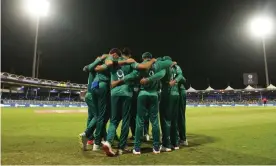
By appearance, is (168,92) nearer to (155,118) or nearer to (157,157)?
(155,118)

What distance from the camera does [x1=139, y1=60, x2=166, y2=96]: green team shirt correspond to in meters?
5.80

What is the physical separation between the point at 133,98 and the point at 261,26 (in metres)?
41.4

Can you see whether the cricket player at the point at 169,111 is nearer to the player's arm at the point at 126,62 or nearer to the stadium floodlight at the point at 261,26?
the player's arm at the point at 126,62

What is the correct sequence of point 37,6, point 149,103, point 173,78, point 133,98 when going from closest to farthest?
point 149,103
point 133,98
point 173,78
point 37,6

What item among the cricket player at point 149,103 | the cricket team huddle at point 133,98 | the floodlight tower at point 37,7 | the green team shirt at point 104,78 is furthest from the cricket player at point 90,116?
the floodlight tower at point 37,7

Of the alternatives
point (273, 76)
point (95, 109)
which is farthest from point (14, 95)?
point (273, 76)

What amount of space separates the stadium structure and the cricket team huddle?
39.4 m

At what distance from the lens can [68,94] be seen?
242ft

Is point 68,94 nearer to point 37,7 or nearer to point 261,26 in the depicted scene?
point 37,7

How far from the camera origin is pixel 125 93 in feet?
19.0

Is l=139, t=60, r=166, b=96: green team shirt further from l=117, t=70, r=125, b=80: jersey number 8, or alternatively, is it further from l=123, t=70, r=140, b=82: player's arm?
l=117, t=70, r=125, b=80: jersey number 8

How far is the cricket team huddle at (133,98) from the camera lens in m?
5.81

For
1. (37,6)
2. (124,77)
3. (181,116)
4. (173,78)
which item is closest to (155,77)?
(124,77)

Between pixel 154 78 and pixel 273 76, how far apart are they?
266 feet
